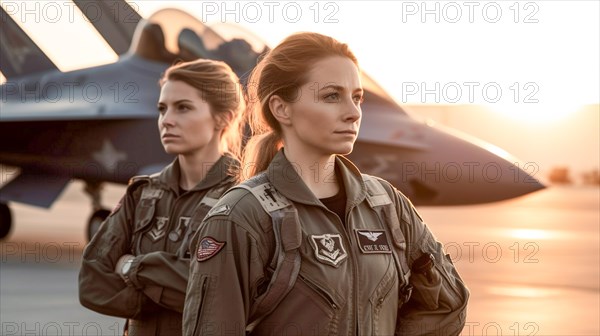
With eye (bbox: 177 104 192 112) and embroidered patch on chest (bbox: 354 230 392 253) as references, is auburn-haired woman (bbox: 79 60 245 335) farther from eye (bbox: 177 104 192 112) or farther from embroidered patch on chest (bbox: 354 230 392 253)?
embroidered patch on chest (bbox: 354 230 392 253)

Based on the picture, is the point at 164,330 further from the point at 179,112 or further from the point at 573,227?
the point at 573,227

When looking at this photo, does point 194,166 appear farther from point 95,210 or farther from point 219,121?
point 95,210

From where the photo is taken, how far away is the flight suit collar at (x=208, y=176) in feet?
13.9

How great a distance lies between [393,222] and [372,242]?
0.10 meters

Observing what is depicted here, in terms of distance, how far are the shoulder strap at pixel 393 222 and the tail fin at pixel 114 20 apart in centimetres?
1331

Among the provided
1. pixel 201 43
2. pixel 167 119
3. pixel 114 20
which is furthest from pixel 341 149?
pixel 114 20

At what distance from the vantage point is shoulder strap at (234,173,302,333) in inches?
104

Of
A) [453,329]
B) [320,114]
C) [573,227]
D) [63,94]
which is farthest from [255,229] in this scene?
[573,227]

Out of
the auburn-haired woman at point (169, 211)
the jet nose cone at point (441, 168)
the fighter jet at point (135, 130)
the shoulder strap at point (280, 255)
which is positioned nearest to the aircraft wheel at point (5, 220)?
the fighter jet at point (135, 130)

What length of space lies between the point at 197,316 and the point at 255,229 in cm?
25

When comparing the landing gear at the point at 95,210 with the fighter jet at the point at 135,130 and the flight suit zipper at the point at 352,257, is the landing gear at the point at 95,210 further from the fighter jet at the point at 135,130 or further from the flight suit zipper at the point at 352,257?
the flight suit zipper at the point at 352,257

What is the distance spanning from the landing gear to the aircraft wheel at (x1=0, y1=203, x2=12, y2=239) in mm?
1596

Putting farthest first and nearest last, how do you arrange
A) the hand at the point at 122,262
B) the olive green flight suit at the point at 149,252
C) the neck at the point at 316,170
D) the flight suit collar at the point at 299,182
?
1. the hand at the point at 122,262
2. the olive green flight suit at the point at 149,252
3. the neck at the point at 316,170
4. the flight suit collar at the point at 299,182

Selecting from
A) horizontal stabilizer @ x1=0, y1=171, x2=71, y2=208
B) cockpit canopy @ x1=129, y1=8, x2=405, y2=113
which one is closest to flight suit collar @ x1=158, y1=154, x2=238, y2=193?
cockpit canopy @ x1=129, y1=8, x2=405, y2=113
